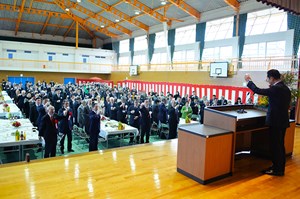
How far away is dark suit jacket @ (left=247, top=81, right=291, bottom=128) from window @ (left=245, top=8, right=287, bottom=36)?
1311cm

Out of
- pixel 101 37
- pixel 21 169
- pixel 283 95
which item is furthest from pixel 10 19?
pixel 283 95

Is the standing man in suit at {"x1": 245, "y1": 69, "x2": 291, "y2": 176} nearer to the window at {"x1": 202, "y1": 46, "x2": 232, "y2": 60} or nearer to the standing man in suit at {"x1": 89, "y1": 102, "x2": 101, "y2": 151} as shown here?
the standing man in suit at {"x1": 89, "y1": 102, "x2": 101, "y2": 151}

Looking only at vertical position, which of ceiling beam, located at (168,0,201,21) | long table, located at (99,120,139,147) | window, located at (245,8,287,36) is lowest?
long table, located at (99,120,139,147)

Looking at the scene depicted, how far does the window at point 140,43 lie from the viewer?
26.5 m

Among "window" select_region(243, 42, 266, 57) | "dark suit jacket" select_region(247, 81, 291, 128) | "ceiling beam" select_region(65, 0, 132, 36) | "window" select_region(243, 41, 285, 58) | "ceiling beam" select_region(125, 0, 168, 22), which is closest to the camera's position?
"dark suit jacket" select_region(247, 81, 291, 128)

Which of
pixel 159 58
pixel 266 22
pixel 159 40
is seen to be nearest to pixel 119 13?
pixel 159 40

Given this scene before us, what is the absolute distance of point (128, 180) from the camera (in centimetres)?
378

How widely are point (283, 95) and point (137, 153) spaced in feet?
9.65

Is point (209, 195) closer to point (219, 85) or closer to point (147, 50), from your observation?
point (219, 85)

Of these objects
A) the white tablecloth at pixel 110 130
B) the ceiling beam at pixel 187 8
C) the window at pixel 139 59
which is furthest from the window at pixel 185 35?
the white tablecloth at pixel 110 130

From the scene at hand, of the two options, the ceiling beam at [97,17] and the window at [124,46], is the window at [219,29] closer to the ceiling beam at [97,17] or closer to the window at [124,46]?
the ceiling beam at [97,17]

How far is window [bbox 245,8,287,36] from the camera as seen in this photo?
15.0m

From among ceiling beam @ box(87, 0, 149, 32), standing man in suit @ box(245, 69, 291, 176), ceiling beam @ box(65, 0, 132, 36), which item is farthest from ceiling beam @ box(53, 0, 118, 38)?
standing man in suit @ box(245, 69, 291, 176)

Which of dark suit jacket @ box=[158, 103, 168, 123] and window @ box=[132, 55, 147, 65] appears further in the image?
window @ box=[132, 55, 147, 65]
